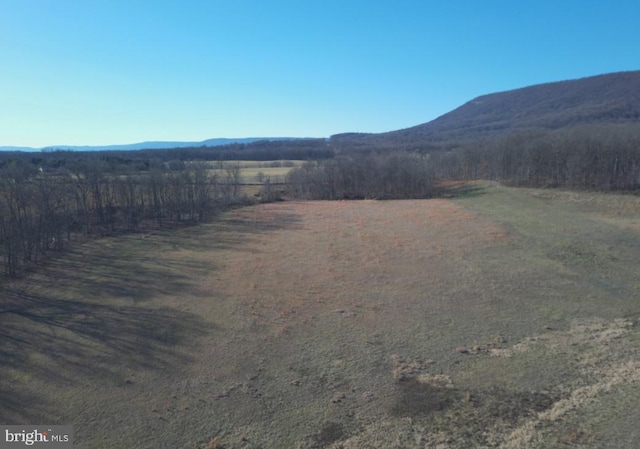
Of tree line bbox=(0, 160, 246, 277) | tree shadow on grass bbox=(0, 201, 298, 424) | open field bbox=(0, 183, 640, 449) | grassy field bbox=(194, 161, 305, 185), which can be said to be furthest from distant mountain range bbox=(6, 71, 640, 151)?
tree shadow on grass bbox=(0, 201, 298, 424)

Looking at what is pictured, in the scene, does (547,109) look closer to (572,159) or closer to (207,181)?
(572,159)

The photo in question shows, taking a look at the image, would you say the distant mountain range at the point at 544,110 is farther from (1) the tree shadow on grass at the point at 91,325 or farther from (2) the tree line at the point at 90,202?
(1) the tree shadow on grass at the point at 91,325

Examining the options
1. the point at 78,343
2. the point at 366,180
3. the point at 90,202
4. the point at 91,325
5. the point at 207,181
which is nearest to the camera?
the point at 78,343

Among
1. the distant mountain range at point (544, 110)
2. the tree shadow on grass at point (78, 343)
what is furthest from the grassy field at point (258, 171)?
the tree shadow on grass at point (78, 343)

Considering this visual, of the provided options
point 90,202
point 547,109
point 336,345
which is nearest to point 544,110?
point 547,109

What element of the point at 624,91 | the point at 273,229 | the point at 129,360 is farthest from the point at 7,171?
the point at 624,91

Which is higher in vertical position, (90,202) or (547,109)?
(547,109)
